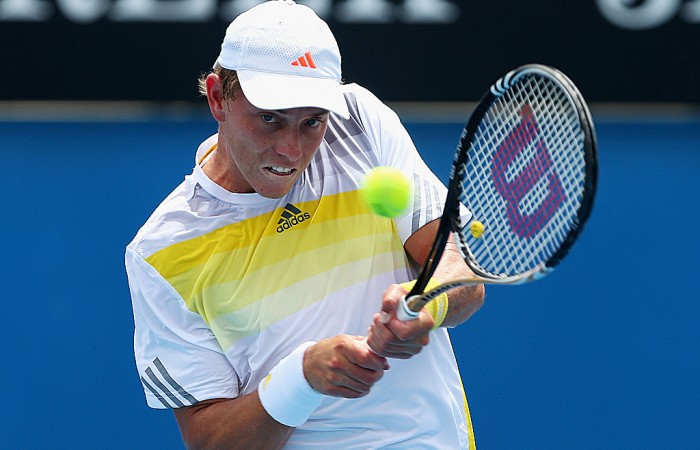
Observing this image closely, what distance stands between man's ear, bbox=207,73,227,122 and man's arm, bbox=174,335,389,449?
1.74 feet

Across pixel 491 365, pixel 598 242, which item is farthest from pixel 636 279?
pixel 491 365

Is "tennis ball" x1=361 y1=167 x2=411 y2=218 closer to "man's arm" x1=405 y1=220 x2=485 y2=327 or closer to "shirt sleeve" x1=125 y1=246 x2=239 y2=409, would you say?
"man's arm" x1=405 y1=220 x2=485 y2=327

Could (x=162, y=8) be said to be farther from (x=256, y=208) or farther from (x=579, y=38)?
(x=256, y=208)

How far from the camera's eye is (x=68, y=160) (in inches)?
179

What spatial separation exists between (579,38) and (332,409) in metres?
2.39

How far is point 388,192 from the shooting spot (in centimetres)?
215

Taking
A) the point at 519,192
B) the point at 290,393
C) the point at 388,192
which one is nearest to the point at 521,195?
the point at 519,192

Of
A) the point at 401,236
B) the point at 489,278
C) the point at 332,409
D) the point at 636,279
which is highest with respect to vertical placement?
the point at 636,279

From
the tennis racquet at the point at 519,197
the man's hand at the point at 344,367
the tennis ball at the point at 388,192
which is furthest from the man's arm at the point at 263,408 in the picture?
the tennis ball at the point at 388,192

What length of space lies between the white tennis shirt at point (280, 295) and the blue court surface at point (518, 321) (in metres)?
1.84

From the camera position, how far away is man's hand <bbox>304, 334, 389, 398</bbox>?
2.10 metres

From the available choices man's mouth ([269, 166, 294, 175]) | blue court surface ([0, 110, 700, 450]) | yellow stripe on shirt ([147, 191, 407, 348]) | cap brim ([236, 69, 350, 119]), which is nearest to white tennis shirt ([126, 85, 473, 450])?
yellow stripe on shirt ([147, 191, 407, 348])

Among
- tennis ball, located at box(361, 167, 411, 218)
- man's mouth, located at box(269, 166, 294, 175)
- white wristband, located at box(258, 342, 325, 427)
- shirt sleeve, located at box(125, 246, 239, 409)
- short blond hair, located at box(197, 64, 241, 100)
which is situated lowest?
white wristband, located at box(258, 342, 325, 427)

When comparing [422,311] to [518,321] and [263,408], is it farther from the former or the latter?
[518,321]
